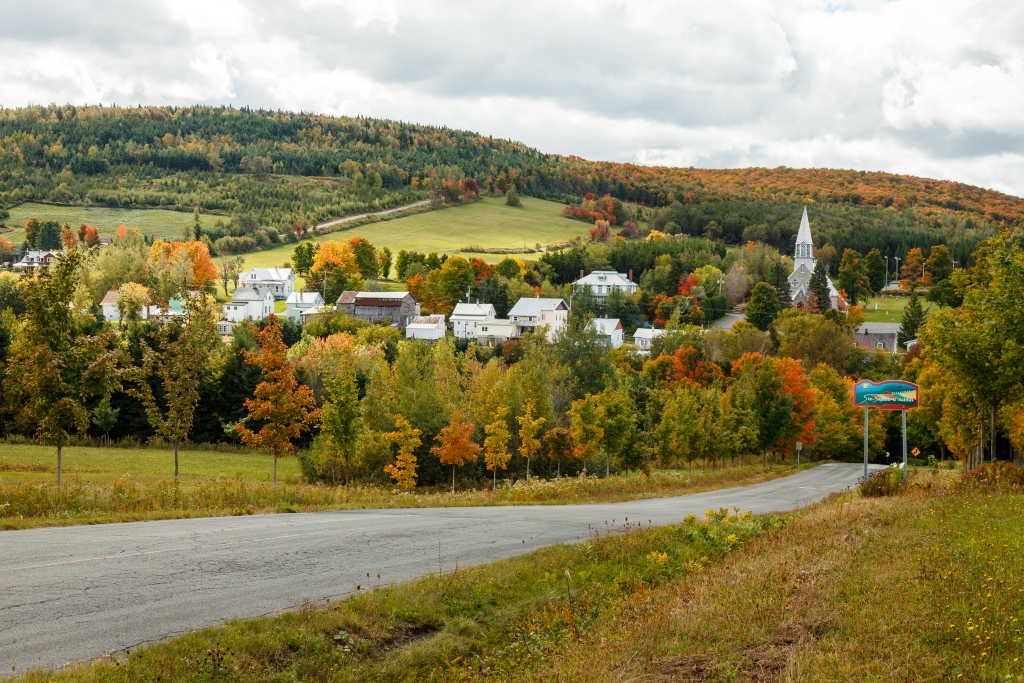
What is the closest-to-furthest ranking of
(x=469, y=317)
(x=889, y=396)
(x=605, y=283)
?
(x=889, y=396) < (x=469, y=317) < (x=605, y=283)

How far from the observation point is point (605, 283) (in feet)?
535

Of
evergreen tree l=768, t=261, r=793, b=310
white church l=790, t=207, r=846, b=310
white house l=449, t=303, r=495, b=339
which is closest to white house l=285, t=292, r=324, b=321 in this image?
white house l=449, t=303, r=495, b=339

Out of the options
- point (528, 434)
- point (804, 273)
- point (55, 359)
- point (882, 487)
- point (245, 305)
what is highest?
point (804, 273)

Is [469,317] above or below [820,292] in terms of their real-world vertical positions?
below

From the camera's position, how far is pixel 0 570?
10.9 meters

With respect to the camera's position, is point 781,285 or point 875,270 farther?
point 875,270

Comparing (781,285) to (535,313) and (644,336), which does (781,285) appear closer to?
(644,336)

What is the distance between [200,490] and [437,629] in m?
12.9

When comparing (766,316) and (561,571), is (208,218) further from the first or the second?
(561,571)

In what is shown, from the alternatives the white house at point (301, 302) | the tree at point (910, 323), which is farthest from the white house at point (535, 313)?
the tree at point (910, 323)

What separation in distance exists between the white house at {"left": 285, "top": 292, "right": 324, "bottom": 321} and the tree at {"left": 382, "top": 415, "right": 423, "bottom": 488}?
320ft

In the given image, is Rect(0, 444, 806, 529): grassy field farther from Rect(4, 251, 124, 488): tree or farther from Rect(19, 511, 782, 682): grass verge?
Rect(19, 511, 782, 682): grass verge

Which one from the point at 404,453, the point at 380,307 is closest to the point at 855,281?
the point at 380,307

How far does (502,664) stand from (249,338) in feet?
235
